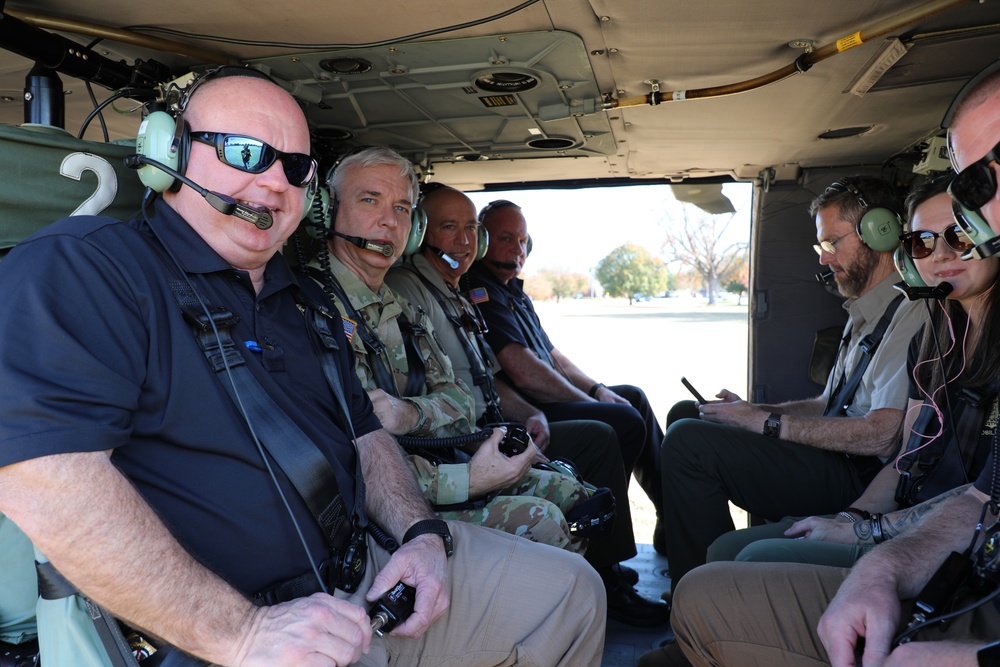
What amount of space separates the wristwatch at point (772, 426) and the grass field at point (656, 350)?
1394 mm

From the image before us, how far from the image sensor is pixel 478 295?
395cm

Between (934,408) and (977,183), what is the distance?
910mm

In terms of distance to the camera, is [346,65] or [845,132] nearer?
[346,65]

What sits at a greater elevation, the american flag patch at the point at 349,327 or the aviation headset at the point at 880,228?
the aviation headset at the point at 880,228

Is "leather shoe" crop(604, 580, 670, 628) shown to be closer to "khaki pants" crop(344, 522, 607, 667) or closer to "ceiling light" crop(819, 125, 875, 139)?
"khaki pants" crop(344, 522, 607, 667)

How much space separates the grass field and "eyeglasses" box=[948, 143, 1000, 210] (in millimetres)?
2968

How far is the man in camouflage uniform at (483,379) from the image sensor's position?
3.15 metres

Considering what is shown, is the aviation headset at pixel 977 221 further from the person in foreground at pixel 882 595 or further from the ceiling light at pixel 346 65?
the ceiling light at pixel 346 65

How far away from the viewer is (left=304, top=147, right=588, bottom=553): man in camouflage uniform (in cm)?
238

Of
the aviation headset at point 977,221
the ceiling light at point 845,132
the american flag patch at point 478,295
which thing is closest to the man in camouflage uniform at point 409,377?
the american flag patch at point 478,295

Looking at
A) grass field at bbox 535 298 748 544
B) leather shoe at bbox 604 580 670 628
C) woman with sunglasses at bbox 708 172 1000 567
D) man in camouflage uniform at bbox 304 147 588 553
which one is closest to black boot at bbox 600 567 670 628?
leather shoe at bbox 604 580 670 628

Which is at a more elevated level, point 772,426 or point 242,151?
point 242,151

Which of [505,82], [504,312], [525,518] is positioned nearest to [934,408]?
[525,518]

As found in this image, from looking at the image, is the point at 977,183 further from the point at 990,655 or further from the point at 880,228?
the point at 880,228
